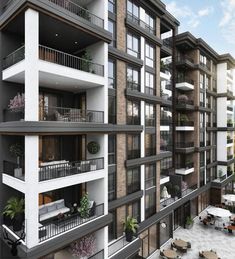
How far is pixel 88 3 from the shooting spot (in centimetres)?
1391

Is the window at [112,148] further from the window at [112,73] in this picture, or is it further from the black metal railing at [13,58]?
the black metal railing at [13,58]

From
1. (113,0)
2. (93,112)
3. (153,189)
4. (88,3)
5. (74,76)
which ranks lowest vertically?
(153,189)

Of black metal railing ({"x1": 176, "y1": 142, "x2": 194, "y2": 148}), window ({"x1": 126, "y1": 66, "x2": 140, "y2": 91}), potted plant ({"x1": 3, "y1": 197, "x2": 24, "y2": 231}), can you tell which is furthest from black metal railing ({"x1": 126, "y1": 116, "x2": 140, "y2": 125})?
black metal railing ({"x1": 176, "y1": 142, "x2": 194, "y2": 148})

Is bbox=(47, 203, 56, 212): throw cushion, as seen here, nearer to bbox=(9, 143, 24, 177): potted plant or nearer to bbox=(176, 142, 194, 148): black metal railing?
bbox=(9, 143, 24, 177): potted plant

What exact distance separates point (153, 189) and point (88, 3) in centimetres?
1530

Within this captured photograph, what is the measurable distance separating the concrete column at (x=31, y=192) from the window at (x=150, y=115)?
36.5 feet

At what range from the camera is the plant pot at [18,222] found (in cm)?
1064

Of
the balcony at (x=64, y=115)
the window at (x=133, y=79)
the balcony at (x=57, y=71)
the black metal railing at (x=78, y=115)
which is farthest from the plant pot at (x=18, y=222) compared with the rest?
the window at (x=133, y=79)

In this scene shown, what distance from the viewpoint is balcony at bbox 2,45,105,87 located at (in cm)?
1023

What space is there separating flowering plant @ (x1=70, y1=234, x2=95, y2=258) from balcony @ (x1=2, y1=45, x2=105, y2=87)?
355 inches

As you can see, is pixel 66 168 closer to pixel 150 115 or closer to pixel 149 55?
pixel 150 115

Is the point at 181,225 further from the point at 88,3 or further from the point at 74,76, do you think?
the point at 88,3

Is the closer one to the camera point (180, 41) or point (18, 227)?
point (18, 227)

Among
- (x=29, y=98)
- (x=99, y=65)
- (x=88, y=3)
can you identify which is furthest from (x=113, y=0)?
(x=29, y=98)
